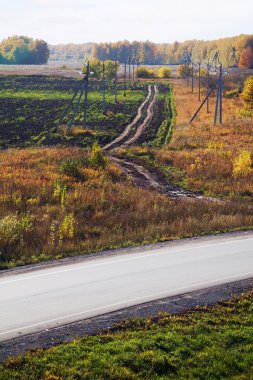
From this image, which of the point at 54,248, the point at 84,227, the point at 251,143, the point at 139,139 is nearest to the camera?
the point at 54,248

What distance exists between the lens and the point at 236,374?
9.95 m

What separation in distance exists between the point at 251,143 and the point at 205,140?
3.64 metres

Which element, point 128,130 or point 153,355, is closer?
point 153,355

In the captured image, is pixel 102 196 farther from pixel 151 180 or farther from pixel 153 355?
pixel 153 355

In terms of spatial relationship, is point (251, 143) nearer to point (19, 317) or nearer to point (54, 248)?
point (54, 248)

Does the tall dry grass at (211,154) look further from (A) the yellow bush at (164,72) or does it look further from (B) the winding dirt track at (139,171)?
(A) the yellow bush at (164,72)

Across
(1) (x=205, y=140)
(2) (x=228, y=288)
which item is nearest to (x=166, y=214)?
(2) (x=228, y=288)

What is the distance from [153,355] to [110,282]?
4622 mm

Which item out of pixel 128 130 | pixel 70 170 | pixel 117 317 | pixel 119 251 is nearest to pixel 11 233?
pixel 119 251

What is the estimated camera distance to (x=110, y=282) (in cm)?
1475

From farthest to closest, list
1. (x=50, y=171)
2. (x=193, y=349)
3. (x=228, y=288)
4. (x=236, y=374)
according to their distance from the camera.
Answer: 1. (x=50, y=171)
2. (x=228, y=288)
3. (x=193, y=349)
4. (x=236, y=374)

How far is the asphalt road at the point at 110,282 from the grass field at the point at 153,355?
1.44m

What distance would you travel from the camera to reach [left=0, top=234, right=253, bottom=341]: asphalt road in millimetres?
12547

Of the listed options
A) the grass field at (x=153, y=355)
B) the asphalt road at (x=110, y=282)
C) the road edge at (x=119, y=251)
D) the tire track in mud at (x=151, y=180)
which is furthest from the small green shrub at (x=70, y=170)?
the grass field at (x=153, y=355)
